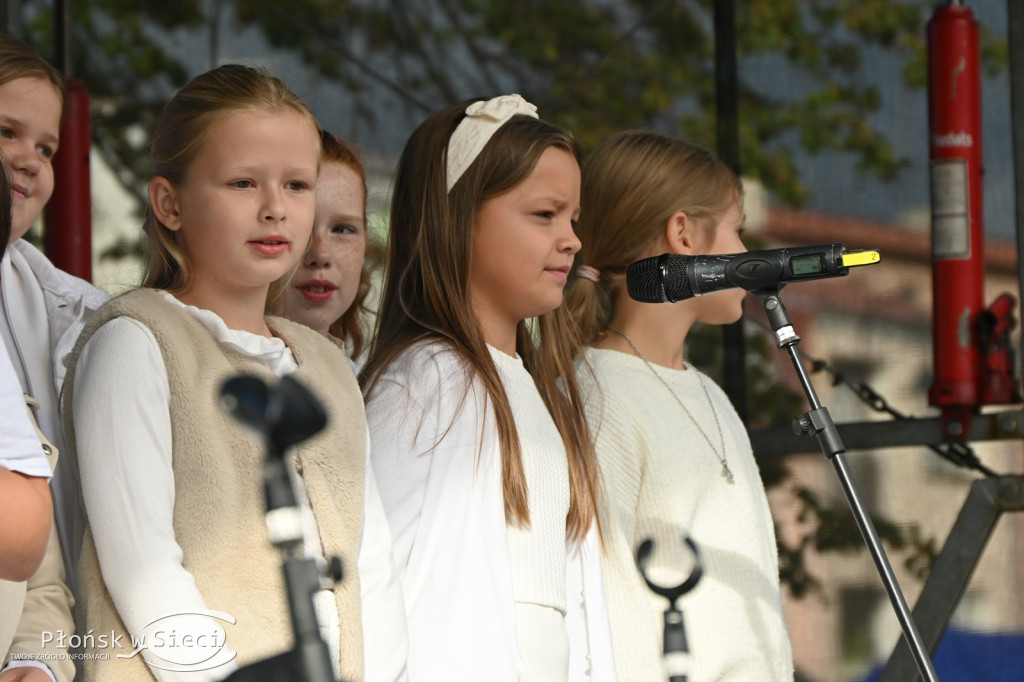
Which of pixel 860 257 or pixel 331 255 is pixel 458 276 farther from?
pixel 860 257

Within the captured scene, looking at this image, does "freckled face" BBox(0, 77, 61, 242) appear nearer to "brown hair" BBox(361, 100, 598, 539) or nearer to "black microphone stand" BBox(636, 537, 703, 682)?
"brown hair" BBox(361, 100, 598, 539)

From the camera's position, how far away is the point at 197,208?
5.46ft

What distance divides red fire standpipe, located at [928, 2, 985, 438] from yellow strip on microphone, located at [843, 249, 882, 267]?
127cm

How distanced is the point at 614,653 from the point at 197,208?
0.95 m

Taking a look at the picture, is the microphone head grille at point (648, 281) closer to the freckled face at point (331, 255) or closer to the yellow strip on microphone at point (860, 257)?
the yellow strip on microphone at point (860, 257)

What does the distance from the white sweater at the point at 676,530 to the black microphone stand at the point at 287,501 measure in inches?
47.8

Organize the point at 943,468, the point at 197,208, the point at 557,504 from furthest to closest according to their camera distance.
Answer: the point at 943,468 < the point at 557,504 < the point at 197,208

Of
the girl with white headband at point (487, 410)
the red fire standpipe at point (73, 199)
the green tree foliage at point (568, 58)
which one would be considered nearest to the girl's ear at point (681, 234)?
the girl with white headband at point (487, 410)

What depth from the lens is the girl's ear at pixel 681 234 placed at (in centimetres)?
237

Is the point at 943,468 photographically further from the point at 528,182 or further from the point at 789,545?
the point at 528,182

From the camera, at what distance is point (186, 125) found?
5.56 feet

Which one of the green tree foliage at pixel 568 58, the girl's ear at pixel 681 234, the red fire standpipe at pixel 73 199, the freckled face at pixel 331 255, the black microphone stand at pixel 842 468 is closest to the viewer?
the black microphone stand at pixel 842 468

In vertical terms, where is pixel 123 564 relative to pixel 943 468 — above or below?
below

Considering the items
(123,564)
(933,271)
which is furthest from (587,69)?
(123,564)
